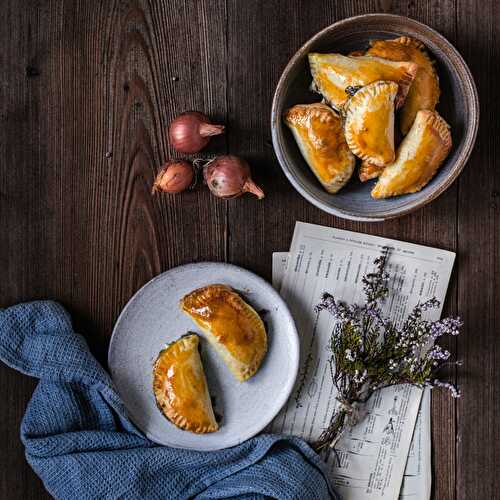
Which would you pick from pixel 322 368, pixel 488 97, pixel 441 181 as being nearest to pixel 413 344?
pixel 322 368

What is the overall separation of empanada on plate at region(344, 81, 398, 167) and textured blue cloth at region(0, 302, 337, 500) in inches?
18.2

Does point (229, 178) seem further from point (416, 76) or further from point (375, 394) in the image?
point (375, 394)

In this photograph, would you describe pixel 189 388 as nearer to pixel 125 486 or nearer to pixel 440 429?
pixel 125 486

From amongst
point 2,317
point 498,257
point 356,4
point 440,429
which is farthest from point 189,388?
point 356,4

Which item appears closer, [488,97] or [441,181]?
[441,181]

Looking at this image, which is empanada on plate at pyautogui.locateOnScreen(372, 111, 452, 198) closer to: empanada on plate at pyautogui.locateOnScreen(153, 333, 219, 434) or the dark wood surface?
the dark wood surface

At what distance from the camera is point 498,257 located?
1040 mm

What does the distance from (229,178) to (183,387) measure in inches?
12.8

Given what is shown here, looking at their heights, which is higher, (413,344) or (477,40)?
(477,40)

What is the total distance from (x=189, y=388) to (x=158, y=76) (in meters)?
0.49

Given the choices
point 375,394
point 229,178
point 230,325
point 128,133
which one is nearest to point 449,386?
point 375,394

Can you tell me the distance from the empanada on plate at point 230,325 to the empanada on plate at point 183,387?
4 cm

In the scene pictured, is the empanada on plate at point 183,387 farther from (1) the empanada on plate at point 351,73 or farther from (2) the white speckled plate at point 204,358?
(1) the empanada on plate at point 351,73

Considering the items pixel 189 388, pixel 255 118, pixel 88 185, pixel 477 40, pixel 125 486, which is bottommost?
pixel 125 486
